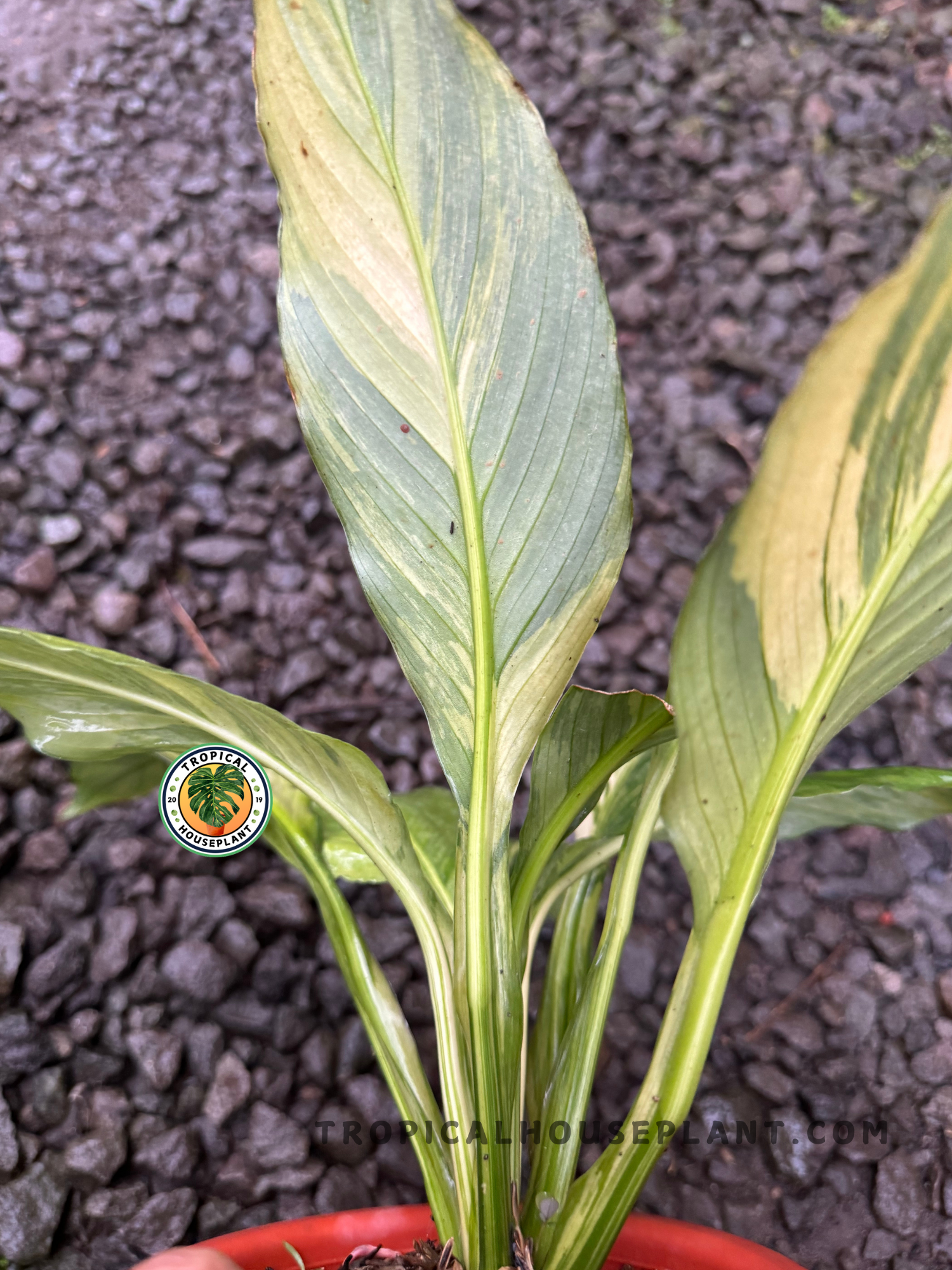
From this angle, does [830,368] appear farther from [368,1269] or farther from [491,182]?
[368,1269]

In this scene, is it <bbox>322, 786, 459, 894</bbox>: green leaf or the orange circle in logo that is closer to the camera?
the orange circle in logo

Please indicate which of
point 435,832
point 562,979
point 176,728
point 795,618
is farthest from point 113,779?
point 795,618

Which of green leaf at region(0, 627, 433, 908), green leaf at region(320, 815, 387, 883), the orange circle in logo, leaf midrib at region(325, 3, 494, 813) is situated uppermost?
leaf midrib at region(325, 3, 494, 813)

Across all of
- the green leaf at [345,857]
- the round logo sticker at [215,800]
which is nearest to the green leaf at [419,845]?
the green leaf at [345,857]

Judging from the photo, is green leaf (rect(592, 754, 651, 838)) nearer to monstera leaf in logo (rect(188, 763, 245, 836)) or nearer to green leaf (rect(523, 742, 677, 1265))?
green leaf (rect(523, 742, 677, 1265))

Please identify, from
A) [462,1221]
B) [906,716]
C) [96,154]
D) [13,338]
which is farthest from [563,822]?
[96,154]

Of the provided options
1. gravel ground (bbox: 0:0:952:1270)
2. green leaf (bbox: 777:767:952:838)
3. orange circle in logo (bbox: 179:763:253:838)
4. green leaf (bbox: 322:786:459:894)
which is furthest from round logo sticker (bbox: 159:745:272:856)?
green leaf (bbox: 777:767:952:838)

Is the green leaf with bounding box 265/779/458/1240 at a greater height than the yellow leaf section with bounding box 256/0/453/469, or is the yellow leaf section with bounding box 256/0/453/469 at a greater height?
the yellow leaf section with bounding box 256/0/453/469
